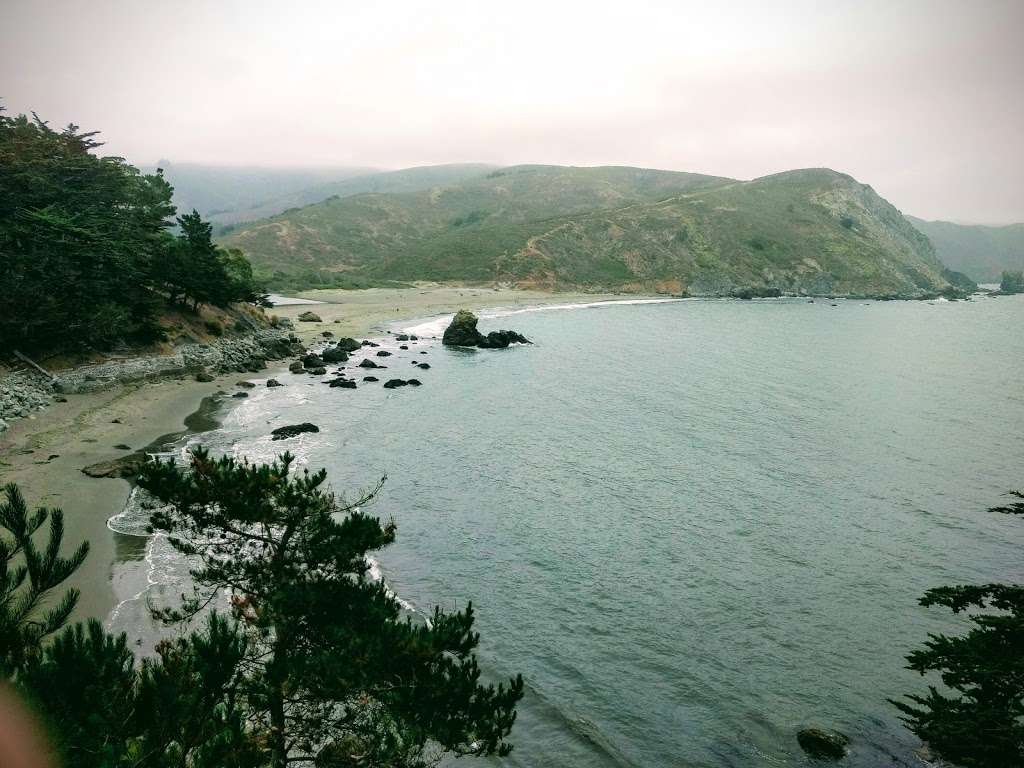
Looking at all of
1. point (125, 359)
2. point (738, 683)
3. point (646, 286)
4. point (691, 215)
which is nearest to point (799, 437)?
point (738, 683)

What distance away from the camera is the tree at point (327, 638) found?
28.2ft

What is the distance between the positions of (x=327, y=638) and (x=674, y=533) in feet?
57.7

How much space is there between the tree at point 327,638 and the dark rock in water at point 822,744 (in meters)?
8.15

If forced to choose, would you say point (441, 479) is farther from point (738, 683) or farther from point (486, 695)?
point (486, 695)

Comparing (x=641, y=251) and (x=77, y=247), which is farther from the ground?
(x=641, y=251)

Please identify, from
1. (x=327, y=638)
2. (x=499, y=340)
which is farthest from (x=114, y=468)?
(x=499, y=340)

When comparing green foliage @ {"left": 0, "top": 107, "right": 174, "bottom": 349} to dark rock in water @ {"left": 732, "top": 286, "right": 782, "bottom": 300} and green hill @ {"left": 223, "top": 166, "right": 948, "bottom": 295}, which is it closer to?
green hill @ {"left": 223, "top": 166, "right": 948, "bottom": 295}

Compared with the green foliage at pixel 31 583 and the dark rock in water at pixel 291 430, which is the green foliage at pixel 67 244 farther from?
the green foliage at pixel 31 583

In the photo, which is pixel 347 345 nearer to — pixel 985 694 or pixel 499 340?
pixel 499 340

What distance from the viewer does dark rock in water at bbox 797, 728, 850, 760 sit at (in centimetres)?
1302

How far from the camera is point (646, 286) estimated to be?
155250mm

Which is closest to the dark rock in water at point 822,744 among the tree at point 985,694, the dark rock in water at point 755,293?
the tree at point 985,694

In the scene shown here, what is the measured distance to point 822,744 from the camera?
43.0ft

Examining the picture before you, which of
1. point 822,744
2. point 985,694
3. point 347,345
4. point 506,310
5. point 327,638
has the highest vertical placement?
point 506,310
